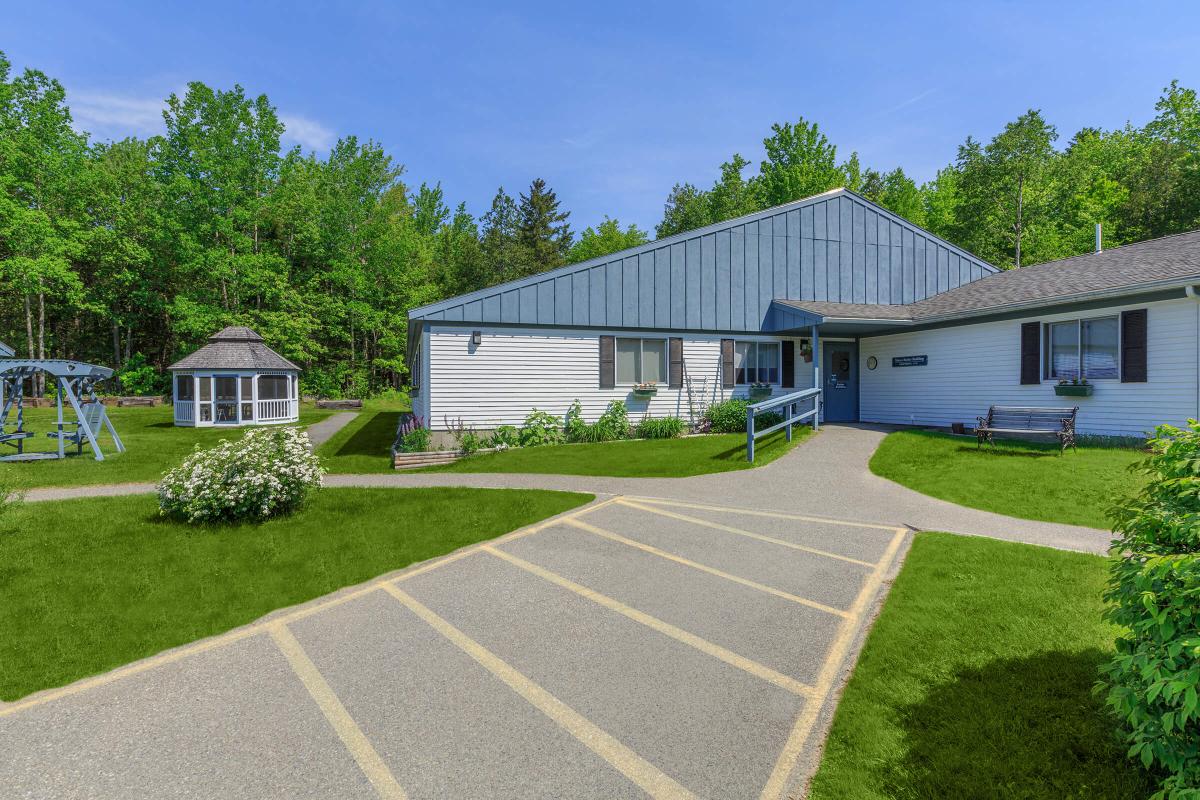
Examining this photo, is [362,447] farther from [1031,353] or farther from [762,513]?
[1031,353]

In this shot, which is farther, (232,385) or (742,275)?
(232,385)

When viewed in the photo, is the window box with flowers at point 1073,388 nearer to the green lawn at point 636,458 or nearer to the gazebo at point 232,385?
the green lawn at point 636,458

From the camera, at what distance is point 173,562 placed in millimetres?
6211

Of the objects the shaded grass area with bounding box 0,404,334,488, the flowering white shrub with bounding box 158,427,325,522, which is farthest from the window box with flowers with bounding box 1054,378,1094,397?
the shaded grass area with bounding box 0,404,334,488

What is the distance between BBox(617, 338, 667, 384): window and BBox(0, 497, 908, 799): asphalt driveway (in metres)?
10.7

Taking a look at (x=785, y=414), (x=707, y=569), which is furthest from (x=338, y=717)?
(x=785, y=414)

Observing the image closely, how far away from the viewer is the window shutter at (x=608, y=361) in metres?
16.0

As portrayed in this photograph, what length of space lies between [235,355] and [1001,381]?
87.7 ft

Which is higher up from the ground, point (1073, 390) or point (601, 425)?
point (1073, 390)

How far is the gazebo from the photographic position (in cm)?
2166

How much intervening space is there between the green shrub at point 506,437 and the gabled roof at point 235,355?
13.6m

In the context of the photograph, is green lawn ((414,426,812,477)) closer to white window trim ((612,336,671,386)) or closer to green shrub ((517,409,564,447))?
green shrub ((517,409,564,447))

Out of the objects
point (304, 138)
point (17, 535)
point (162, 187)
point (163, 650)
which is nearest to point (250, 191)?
point (162, 187)

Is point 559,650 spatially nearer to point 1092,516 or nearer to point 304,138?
point 1092,516
